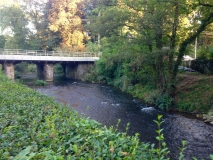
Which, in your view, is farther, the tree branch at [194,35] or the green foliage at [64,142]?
the tree branch at [194,35]

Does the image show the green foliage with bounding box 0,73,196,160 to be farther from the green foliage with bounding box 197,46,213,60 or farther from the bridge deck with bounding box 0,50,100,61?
the bridge deck with bounding box 0,50,100,61

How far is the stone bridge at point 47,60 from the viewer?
2792cm

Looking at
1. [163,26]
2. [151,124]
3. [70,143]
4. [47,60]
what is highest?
[163,26]

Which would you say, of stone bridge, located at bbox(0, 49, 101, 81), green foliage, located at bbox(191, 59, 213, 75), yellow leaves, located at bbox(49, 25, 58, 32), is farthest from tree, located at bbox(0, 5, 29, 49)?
green foliage, located at bbox(191, 59, 213, 75)

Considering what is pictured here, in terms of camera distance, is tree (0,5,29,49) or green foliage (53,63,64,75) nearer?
tree (0,5,29,49)

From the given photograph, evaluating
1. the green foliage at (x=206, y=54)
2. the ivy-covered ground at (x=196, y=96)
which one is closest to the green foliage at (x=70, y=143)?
the ivy-covered ground at (x=196, y=96)

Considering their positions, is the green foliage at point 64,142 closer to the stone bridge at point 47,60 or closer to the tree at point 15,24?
the stone bridge at point 47,60

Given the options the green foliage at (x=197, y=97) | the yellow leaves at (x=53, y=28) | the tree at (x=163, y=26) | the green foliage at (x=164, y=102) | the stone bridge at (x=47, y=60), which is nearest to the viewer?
the green foliage at (x=197, y=97)

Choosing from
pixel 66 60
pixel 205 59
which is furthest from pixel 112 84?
pixel 205 59

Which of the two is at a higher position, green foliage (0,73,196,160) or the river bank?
green foliage (0,73,196,160)

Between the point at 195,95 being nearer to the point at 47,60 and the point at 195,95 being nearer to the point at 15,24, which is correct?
the point at 47,60

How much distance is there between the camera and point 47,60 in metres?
29.4

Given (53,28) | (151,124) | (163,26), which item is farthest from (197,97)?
(53,28)

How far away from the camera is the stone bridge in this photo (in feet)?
91.6
